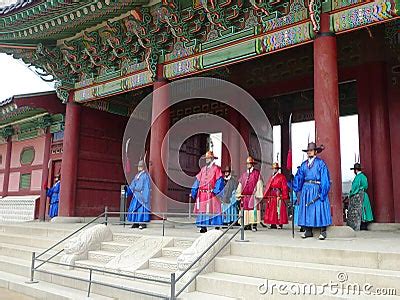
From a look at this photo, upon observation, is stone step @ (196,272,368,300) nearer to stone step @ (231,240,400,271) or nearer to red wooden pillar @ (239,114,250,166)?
stone step @ (231,240,400,271)

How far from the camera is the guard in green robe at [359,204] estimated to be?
24.1 ft

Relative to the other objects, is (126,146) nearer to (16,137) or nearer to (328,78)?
(16,137)

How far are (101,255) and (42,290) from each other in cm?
103

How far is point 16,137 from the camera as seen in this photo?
1360cm

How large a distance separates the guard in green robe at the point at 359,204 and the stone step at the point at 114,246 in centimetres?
424

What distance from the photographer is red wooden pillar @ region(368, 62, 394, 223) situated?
7434 mm

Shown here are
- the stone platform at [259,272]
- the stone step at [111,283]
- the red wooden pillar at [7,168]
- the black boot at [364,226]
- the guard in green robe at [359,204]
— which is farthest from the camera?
the red wooden pillar at [7,168]

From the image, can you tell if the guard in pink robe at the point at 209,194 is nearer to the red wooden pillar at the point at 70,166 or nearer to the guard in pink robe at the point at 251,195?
the guard in pink robe at the point at 251,195

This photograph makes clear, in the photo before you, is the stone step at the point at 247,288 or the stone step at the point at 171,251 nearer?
the stone step at the point at 247,288

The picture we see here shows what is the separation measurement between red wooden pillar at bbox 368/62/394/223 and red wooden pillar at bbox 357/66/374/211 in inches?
2.9

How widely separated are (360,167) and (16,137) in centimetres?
1119

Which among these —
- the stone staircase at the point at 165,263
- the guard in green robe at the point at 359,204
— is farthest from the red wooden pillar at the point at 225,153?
the stone staircase at the point at 165,263

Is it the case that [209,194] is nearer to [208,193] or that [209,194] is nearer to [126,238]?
[208,193]

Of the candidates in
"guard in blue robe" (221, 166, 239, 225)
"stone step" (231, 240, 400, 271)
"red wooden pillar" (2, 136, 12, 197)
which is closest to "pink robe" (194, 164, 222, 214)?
"guard in blue robe" (221, 166, 239, 225)
